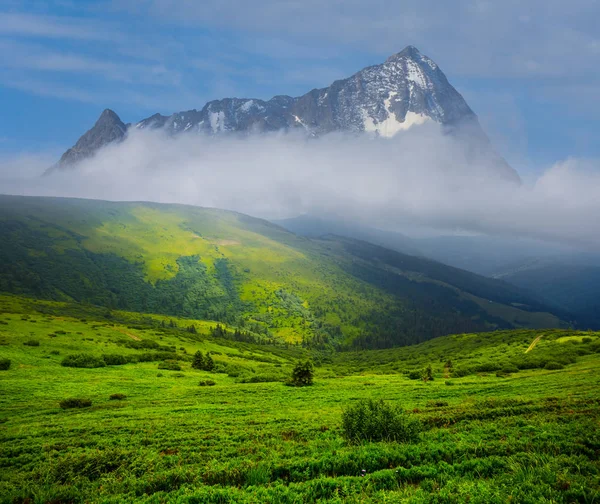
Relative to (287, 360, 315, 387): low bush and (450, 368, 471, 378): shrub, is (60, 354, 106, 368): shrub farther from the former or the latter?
(450, 368, 471, 378): shrub

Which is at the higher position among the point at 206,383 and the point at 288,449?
the point at 288,449

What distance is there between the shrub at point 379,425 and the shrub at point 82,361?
5220 cm

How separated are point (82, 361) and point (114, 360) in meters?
7.05

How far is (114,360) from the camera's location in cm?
6178

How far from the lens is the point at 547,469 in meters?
13.7

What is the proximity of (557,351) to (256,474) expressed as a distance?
8400 cm

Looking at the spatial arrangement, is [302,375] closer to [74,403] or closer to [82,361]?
[74,403]

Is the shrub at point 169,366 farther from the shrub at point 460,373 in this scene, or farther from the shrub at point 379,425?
the shrub at point 460,373

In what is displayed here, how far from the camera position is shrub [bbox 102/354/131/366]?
61.0 meters

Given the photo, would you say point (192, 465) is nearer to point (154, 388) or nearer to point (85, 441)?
point (85, 441)

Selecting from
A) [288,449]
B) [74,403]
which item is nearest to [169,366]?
[74,403]

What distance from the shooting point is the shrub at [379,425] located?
2009 centimetres

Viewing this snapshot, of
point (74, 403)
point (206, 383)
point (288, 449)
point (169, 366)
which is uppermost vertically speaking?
point (288, 449)

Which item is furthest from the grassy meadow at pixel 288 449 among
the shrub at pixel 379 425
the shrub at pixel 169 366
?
the shrub at pixel 169 366
